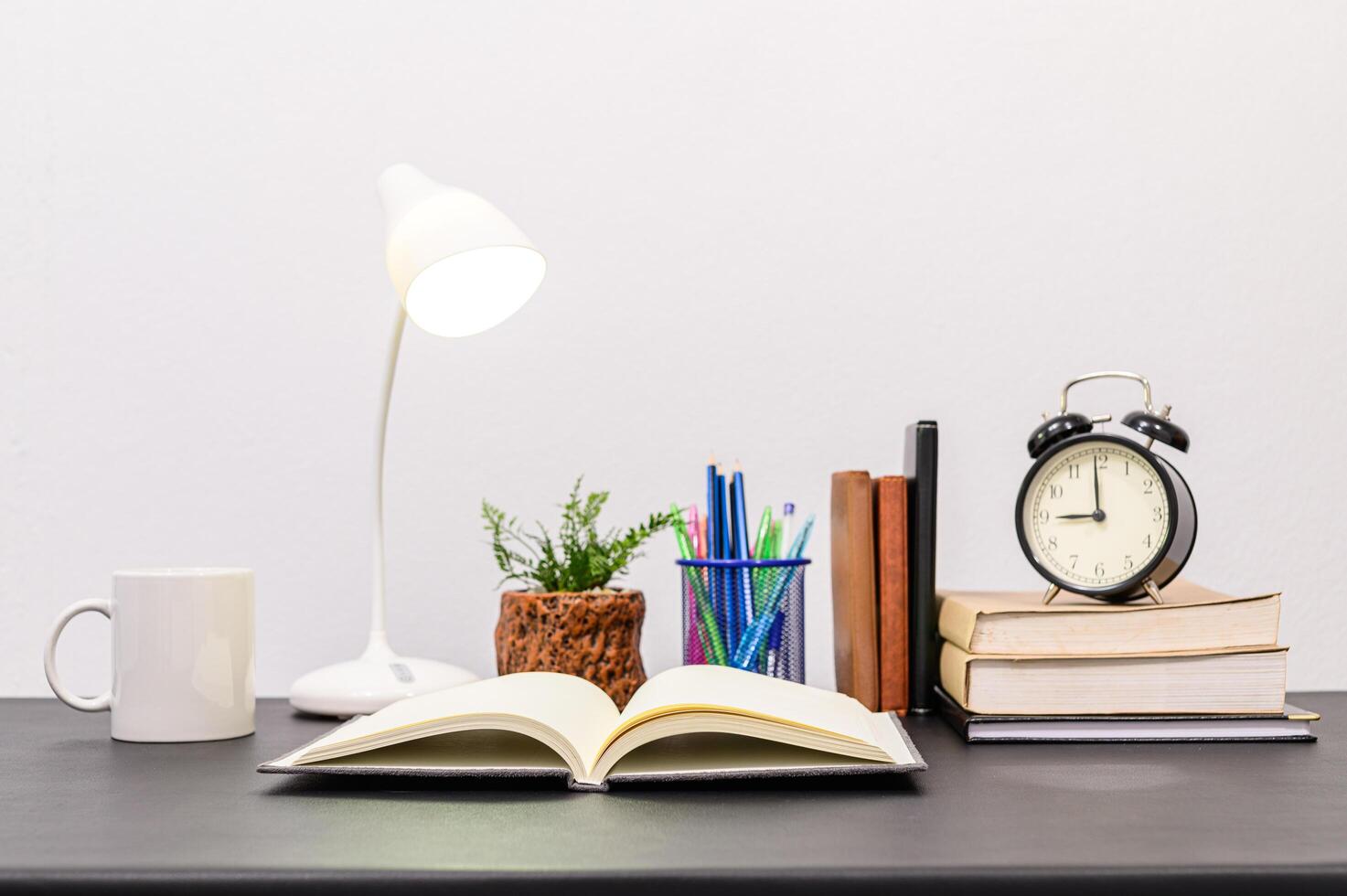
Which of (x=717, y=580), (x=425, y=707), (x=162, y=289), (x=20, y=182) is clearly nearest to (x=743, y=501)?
(x=717, y=580)

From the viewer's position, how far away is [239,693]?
2.94 feet

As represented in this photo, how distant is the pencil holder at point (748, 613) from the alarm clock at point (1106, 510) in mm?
208

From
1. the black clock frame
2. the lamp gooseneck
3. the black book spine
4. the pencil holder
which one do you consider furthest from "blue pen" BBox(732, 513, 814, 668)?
the lamp gooseneck

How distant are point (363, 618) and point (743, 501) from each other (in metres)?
0.49

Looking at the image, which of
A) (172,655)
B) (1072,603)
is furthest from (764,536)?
(172,655)

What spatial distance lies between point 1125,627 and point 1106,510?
0.35 ft

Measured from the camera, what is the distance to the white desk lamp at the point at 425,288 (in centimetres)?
90

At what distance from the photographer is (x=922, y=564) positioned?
3.16ft

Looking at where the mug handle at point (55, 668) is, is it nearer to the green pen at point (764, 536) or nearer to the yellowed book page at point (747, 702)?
the yellowed book page at point (747, 702)

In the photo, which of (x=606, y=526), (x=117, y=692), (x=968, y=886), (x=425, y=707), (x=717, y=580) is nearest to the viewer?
(x=968, y=886)

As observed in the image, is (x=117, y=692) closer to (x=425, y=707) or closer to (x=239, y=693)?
(x=239, y=693)

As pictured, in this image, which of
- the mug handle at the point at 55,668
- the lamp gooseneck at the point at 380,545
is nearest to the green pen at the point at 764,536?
the lamp gooseneck at the point at 380,545

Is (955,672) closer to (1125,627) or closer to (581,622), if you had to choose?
(1125,627)

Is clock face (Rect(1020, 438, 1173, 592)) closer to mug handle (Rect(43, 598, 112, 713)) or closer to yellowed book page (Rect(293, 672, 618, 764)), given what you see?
yellowed book page (Rect(293, 672, 618, 764))
